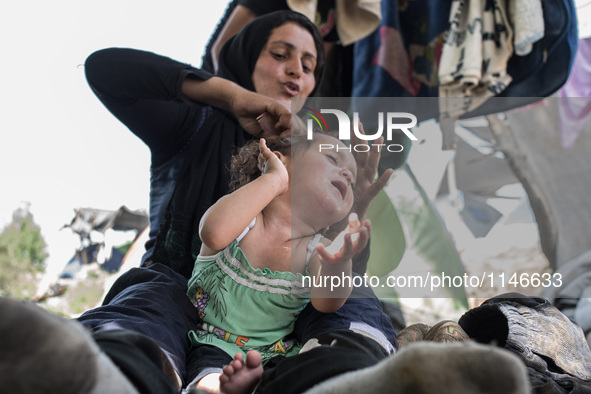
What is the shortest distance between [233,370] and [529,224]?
22.5 inches

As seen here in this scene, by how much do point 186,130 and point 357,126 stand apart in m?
0.26

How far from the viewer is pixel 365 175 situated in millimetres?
465

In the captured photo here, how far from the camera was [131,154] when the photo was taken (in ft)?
4.12

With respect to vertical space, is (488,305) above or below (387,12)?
below

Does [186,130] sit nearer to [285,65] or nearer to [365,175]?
[285,65]

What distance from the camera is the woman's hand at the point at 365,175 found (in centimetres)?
46

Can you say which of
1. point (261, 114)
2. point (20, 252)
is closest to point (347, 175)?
point (261, 114)

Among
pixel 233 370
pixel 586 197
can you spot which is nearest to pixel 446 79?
pixel 586 197

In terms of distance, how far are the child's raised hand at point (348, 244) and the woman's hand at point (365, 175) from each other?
0.7 inches

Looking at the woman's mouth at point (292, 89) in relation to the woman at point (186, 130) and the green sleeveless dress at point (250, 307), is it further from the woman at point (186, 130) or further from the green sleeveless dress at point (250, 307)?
the green sleeveless dress at point (250, 307)

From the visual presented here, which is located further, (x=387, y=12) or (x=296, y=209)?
(x=387, y=12)

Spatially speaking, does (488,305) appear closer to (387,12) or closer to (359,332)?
(359,332)

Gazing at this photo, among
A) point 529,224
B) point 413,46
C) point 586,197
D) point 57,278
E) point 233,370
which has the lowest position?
point 57,278

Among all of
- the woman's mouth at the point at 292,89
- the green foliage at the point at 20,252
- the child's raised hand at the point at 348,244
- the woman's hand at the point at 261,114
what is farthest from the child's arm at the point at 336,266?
the green foliage at the point at 20,252
